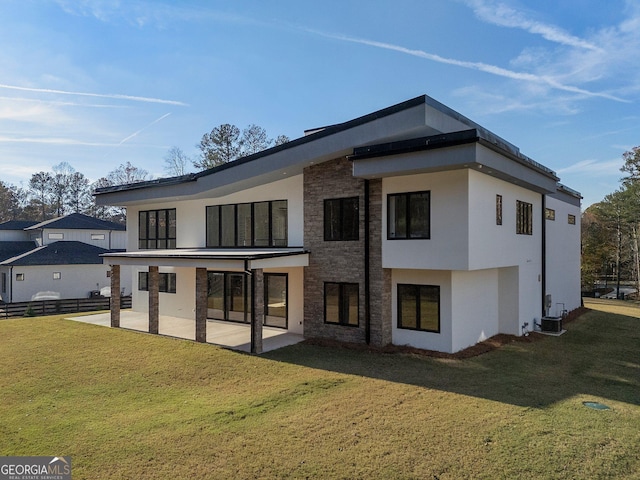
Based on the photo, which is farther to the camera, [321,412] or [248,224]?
[248,224]

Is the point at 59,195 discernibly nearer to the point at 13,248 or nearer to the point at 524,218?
the point at 13,248

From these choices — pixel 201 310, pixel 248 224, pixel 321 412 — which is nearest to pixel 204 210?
pixel 248 224

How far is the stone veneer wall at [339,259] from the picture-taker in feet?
41.8

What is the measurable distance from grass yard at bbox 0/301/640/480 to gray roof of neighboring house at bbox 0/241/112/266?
17.4m

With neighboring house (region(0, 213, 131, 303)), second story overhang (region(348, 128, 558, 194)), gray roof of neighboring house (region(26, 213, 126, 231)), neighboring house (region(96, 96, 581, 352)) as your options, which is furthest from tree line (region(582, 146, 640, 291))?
gray roof of neighboring house (region(26, 213, 126, 231))

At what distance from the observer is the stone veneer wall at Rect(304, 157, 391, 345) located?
1273 centimetres

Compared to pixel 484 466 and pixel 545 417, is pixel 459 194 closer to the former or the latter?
pixel 545 417

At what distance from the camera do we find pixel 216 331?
603 inches

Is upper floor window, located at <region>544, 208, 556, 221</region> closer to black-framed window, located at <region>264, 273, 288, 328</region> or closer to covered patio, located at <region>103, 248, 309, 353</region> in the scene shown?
covered patio, located at <region>103, 248, 309, 353</region>

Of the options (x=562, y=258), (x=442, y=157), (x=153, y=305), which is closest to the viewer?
(x=442, y=157)

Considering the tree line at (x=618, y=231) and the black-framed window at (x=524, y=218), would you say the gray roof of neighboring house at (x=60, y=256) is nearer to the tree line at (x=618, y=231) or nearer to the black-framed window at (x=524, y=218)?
the black-framed window at (x=524, y=218)

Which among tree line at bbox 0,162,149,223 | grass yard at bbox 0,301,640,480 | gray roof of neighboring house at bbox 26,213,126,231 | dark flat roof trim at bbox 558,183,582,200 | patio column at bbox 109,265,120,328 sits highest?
tree line at bbox 0,162,149,223

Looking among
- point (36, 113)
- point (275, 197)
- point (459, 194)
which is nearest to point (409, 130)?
point (459, 194)

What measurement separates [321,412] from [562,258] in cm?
1653
